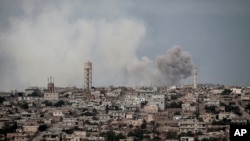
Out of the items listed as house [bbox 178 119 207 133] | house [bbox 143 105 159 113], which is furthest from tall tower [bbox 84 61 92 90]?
house [bbox 178 119 207 133]

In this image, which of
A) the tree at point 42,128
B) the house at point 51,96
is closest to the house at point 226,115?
the tree at point 42,128

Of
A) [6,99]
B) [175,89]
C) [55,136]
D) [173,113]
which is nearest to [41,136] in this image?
[55,136]

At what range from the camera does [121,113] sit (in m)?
32.7

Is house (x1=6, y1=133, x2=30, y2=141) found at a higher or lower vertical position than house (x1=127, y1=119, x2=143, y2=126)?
lower

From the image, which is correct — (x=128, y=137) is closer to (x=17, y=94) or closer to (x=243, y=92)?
(x=243, y=92)

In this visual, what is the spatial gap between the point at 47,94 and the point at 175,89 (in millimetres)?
7874

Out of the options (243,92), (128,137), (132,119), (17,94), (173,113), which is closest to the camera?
(128,137)

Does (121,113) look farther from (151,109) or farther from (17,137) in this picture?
(17,137)

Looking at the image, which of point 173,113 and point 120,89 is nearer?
point 173,113

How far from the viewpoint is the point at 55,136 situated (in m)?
27.1

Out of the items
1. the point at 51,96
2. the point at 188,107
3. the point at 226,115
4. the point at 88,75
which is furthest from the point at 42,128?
the point at 88,75

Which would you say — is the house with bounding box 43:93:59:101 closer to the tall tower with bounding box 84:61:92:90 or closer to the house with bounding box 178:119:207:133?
the tall tower with bounding box 84:61:92:90

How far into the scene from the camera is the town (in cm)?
2727

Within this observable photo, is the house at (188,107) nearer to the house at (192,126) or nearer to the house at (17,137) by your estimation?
the house at (192,126)
